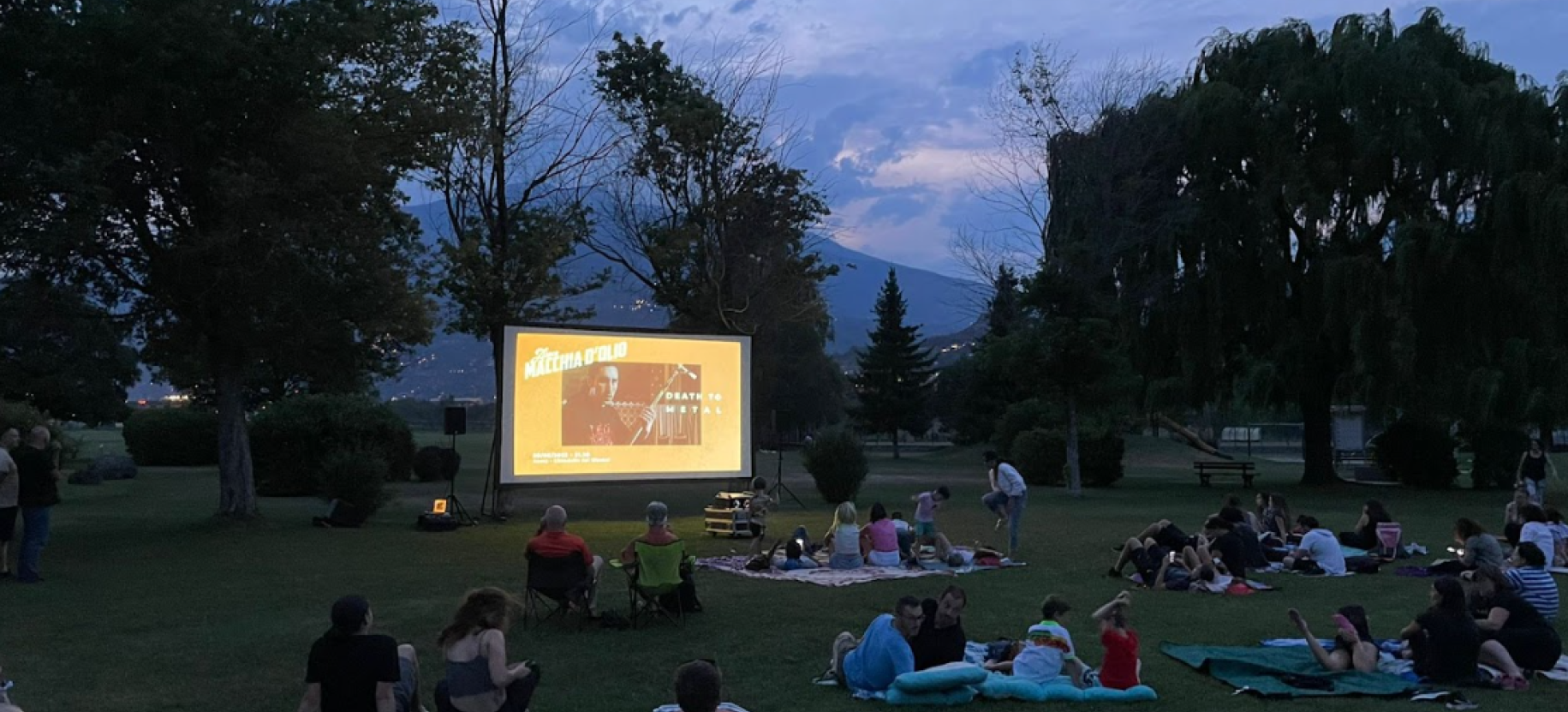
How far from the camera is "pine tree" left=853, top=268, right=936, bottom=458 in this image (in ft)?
180

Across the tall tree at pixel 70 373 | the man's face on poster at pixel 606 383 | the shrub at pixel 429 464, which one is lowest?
the shrub at pixel 429 464

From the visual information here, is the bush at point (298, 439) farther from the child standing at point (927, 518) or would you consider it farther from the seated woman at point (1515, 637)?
the seated woman at point (1515, 637)

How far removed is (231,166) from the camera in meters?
17.1

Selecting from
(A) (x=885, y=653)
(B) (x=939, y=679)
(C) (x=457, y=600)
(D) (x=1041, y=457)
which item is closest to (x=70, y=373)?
(D) (x=1041, y=457)

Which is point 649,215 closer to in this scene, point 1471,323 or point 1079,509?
point 1079,509

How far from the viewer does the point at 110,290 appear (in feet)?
60.8

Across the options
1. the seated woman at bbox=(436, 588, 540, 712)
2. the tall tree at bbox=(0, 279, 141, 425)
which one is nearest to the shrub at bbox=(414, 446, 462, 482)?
the tall tree at bbox=(0, 279, 141, 425)

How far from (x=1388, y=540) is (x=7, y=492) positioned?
15.5 meters

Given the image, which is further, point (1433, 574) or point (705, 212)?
point (705, 212)

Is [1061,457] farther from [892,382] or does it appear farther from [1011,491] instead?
[892,382]

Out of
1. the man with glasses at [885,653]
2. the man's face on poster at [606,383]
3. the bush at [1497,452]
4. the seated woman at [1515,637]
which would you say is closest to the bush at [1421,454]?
the bush at [1497,452]

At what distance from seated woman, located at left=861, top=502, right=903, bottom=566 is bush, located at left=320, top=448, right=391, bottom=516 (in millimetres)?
8932

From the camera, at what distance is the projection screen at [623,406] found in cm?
1936

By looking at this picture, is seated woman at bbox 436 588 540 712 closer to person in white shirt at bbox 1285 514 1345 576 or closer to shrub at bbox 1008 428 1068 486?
person in white shirt at bbox 1285 514 1345 576
